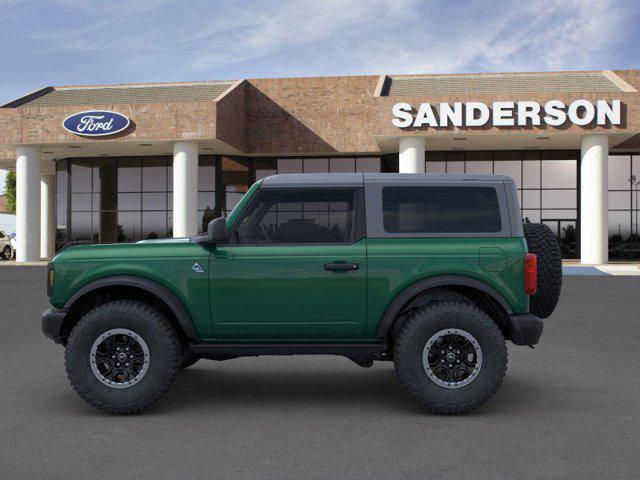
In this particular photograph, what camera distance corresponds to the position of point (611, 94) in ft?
102

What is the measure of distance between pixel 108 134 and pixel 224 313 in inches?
1152

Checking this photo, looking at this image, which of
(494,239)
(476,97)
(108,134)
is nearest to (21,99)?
(108,134)

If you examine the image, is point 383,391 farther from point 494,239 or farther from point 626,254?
point 626,254

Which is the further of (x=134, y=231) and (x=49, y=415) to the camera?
(x=134, y=231)

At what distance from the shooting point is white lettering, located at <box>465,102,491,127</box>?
31.4 meters

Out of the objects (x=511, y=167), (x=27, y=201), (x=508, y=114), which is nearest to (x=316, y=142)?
(x=508, y=114)

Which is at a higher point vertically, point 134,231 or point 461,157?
point 461,157

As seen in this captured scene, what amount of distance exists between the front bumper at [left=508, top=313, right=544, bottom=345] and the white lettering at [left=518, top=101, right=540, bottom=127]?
1066 inches

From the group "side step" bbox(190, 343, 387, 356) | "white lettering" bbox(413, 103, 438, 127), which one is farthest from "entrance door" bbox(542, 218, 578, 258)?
"side step" bbox(190, 343, 387, 356)

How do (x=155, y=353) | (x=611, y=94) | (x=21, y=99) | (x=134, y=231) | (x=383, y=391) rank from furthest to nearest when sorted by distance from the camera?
(x=134, y=231) < (x=21, y=99) < (x=611, y=94) < (x=383, y=391) < (x=155, y=353)

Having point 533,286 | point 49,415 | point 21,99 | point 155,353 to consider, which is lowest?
point 49,415

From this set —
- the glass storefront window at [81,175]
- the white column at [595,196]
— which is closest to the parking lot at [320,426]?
the white column at [595,196]

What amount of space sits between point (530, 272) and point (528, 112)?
2723cm

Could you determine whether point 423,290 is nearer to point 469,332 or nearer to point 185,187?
point 469,332
